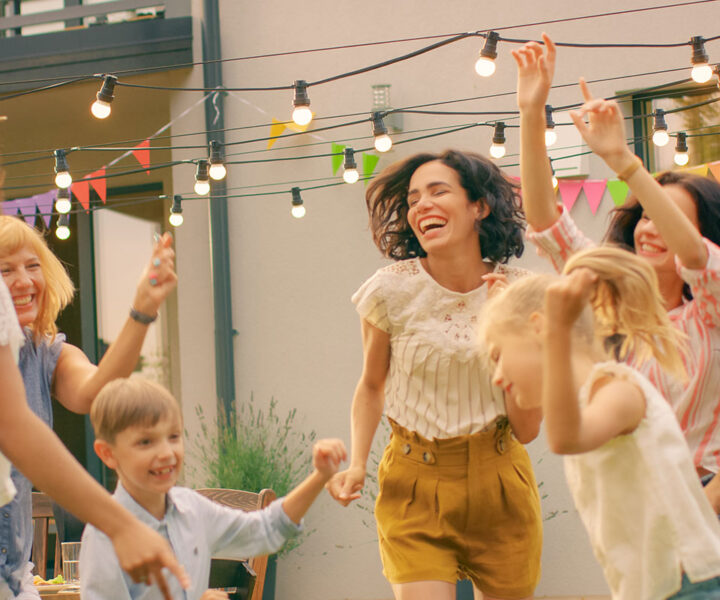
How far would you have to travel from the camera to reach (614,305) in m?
2.14

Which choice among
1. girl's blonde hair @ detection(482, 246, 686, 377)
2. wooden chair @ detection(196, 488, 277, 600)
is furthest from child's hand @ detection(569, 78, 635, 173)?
wooden chair @ detection(196, 488, 277, 600)

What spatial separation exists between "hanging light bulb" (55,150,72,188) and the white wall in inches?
73.3

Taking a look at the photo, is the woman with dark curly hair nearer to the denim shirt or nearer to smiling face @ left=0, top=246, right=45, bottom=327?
the denim shirt

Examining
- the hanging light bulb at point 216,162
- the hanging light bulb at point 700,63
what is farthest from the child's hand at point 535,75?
the hanging light bulb at point 216,162

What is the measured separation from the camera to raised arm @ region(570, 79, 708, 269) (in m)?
2.33

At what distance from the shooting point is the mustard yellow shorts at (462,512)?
115 inches

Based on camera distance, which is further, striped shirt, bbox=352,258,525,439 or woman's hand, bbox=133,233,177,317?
striped shirt, bbox=352,258,525,439

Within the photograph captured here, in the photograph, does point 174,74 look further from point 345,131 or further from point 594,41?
point 594,41

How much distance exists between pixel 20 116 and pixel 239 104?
193 centimetres

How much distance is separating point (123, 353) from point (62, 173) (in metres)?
2.46

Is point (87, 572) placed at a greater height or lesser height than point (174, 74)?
lesser

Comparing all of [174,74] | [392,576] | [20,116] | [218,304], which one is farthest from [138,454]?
[20,116]

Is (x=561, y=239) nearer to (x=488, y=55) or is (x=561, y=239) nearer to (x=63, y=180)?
(x=488, y=55)

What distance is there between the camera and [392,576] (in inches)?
117
